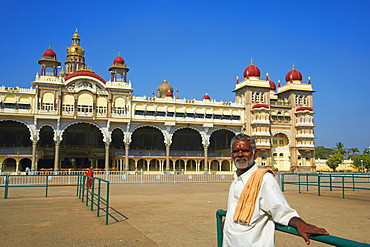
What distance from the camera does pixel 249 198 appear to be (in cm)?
295

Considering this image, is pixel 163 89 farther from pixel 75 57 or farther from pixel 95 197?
pixel 95 197

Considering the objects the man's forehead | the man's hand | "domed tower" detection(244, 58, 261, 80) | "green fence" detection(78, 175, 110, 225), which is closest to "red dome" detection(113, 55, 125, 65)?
"domed tower" detection(244, 58, 261, 80)

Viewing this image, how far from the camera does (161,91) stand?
196 feet

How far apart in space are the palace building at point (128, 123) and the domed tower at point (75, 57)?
0.15 metres

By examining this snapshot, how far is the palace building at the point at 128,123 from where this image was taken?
1521 inches

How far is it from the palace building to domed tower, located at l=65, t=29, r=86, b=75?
5.9 inches

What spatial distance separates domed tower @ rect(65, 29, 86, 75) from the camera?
2063 inches

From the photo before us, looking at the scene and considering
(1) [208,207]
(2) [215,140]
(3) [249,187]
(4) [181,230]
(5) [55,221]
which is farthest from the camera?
(2) [215,140]

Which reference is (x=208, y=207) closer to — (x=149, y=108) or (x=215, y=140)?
(x=149, y=108)

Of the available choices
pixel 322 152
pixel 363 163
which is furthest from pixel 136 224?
pixel 322 152

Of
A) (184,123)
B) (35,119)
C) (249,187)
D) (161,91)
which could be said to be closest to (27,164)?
(35,119)

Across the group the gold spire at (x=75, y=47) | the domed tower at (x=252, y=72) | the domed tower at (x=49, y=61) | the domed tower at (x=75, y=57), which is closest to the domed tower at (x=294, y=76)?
the domed tower at (x=252, y=72)

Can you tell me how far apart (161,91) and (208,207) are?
49.2 metres

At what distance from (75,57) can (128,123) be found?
18.6 metres
